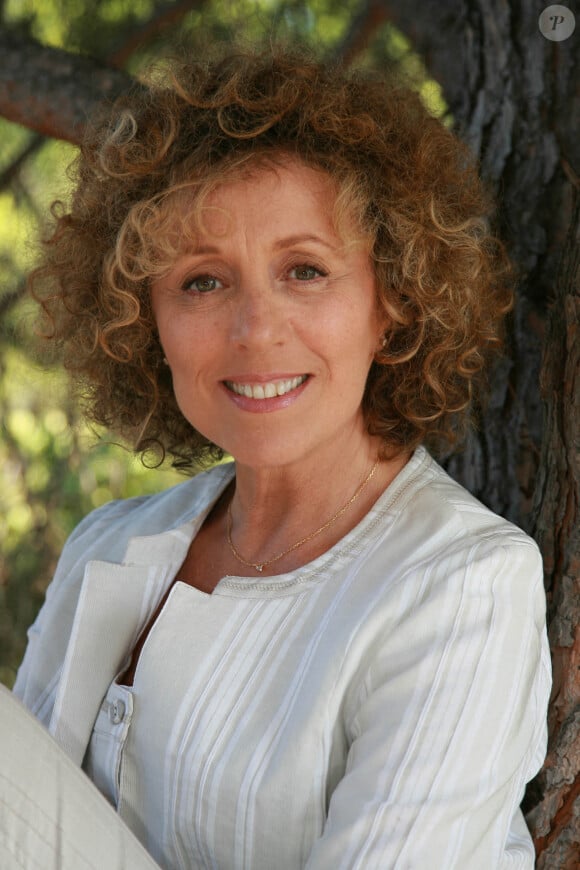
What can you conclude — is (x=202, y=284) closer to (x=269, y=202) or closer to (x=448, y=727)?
(x=269, y=202)

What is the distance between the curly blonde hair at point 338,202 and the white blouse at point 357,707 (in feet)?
0.98

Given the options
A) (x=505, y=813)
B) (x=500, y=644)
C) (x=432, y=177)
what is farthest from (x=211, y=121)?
(x=505, y=813)

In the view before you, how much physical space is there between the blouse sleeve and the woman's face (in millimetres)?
404

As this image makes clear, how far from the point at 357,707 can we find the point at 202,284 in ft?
2.50

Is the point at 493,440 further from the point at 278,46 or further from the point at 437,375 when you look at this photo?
the point at 278,46

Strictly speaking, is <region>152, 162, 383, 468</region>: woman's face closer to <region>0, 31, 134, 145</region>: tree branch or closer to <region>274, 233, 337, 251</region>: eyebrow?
<region>274, 233, 337, 251</region>: eyebrow

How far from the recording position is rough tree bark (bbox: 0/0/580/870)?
1963 millimetres

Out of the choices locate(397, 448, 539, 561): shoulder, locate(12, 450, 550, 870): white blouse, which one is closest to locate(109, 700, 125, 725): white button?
locate(12, 450, 550, 870): white blouse

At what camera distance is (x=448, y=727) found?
5.01ft

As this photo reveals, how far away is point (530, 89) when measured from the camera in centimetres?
227

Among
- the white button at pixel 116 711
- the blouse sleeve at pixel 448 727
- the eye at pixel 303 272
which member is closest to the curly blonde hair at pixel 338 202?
Answer: the eye at pixel 303 272

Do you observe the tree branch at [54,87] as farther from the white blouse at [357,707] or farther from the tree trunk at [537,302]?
the white blouse at [357,707]

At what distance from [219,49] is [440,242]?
1.77 feet

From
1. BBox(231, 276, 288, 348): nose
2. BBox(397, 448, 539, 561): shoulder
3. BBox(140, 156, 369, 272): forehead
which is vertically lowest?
BBox(397, 448, 539, 561): shoulder
